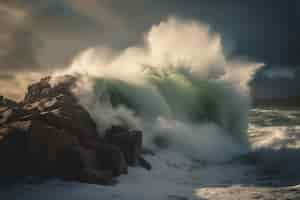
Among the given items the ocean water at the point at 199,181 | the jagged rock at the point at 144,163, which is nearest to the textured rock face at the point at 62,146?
the jagged rock at the point at 144,163

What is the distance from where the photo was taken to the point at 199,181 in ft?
32.5

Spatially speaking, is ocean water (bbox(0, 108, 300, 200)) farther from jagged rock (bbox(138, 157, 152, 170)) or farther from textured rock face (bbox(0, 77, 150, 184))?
textured rock face (bbox(0, 77, 150, 184))

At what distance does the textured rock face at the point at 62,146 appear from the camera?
7871 mm

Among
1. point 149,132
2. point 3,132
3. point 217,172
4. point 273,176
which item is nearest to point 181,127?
point 149,132

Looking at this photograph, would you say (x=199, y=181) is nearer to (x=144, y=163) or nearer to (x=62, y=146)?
(x=144, y=163)

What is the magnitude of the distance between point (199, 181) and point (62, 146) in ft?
15.7

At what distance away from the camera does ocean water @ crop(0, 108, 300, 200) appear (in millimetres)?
7367

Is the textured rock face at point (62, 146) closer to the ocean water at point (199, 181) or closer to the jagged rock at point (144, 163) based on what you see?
the jagged rock at point (144, 163)

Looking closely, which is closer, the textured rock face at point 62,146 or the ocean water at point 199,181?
the ocean water at point 199,181

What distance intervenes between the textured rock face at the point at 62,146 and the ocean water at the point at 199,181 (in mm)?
493

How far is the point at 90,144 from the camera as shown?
9.62 meters

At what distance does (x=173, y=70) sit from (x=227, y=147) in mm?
8351

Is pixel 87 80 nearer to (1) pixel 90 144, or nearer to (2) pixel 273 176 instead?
(1) pixel 90 144

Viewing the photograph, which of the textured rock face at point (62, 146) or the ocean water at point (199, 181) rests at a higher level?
the textured rock face at point (62, 146)
